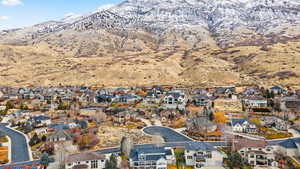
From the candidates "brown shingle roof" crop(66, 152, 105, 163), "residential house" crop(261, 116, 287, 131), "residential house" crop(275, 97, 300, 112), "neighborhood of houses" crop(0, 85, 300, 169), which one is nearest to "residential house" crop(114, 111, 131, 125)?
"neighborhood of houses" crop(0, 85, 300, 169)

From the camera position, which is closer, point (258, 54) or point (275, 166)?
point (275, 166)

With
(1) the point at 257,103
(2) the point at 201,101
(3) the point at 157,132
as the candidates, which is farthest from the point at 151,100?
(1) the point at 257,103

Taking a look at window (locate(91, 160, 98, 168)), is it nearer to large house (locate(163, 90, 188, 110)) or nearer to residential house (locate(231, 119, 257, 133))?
residential house (locate(231, 119, 257, 133))

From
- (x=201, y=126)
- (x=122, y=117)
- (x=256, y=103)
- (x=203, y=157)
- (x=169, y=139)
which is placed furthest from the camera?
(x=256, y=103)

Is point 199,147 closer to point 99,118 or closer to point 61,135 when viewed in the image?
point 61,135

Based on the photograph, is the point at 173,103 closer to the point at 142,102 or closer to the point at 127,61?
the point at 142,102

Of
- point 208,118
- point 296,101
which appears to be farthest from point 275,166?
point 296,101
